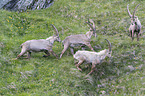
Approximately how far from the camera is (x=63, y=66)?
30.3 feet

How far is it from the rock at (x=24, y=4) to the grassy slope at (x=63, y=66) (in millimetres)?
1304

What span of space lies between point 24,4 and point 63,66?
974cm

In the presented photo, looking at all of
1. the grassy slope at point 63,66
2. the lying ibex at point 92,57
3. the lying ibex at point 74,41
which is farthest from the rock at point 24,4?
the lying ibex at point 92,57

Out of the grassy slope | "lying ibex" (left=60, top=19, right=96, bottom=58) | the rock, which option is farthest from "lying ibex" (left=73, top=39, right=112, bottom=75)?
the rock

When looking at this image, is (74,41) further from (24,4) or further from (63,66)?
(24,4)

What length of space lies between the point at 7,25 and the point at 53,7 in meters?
6.29

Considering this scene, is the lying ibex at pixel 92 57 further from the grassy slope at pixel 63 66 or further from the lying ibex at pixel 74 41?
the lying ibex at pixel 74 41

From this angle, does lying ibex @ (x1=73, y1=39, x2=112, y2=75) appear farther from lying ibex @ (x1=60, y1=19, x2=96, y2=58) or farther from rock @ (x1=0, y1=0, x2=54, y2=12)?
rock @ (x1=0, y1=0, x2=54, y2=12)

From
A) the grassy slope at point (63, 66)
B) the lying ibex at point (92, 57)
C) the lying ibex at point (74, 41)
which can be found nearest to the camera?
the grassy slope at point (63, 66)

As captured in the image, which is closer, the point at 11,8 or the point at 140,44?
the point at 140,44

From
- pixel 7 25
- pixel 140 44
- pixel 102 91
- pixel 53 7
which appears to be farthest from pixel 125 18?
pixel 7 25

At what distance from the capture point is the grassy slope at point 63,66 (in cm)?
783

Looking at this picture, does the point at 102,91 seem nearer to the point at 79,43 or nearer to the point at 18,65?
the point at 79,43

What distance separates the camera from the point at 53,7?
17688 mm
